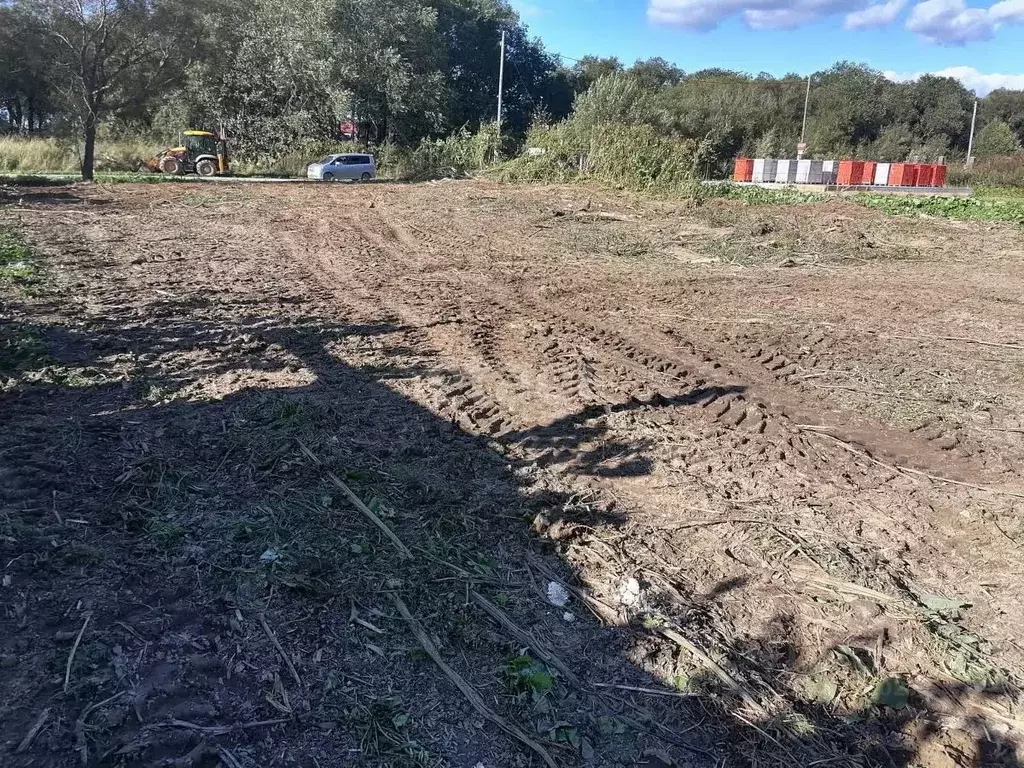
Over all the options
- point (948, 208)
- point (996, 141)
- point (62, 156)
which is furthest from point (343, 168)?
point (996, 141)

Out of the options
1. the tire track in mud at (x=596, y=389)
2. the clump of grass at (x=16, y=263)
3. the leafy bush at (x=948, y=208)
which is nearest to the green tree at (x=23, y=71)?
the clump of grass at (x=16, y=263)

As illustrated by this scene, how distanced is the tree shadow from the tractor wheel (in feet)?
100

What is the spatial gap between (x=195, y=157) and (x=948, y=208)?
2991 centimetres

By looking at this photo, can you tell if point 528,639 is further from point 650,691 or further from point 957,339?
point 957,339

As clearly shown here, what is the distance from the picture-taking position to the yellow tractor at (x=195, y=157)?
106ft

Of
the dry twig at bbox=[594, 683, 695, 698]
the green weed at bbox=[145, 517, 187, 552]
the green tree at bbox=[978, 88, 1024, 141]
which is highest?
the green tree at bbox=[978, 88, 1024, 141]

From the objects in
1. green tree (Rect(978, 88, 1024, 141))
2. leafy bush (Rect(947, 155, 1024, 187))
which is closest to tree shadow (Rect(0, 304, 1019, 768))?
leafy bush (Rect(947, 155, 1024, 187))

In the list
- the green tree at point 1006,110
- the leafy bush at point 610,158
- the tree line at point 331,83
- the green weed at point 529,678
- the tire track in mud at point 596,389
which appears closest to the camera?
the green weed at point 529,678

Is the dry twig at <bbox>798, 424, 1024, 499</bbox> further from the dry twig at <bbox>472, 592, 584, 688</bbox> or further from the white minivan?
the white minivan

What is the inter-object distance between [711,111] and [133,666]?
60771mm

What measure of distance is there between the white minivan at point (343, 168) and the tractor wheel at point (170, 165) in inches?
215

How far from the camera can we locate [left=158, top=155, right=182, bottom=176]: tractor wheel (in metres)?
32.2

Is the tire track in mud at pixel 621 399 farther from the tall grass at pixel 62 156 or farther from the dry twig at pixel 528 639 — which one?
the tall grass at pixel 62 156

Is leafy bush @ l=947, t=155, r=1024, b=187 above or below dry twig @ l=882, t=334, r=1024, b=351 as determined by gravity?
above
